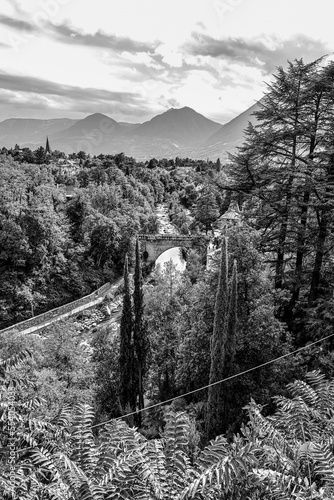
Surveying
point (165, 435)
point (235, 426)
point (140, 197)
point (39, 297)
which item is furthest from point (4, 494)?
point (140, 197)

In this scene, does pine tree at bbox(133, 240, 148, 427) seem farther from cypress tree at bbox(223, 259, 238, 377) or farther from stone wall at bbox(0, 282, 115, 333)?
stone wall at bbox(0, 282, 115, 333)

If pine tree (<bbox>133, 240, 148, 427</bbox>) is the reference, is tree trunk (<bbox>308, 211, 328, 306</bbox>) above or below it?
above

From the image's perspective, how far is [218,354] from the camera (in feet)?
37.1

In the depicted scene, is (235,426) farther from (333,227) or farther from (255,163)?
(255,163)

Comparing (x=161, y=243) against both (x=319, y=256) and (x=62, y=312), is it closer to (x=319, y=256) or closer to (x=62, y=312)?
(x=62, y=312)

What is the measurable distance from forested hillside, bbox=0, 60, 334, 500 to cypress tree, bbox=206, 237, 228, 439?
0.12ft

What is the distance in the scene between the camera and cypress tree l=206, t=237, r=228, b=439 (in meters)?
11.2

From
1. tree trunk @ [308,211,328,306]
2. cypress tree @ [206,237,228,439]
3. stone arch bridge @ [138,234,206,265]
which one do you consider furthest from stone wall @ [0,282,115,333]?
tree trunk @ [308,211,328,306]

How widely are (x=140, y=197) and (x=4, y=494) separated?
2215 inches

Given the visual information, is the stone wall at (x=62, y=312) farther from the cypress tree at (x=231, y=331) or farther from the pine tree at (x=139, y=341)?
the cypress tree at (x=231, y=331)

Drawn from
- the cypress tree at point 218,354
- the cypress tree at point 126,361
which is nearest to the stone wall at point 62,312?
the cypress tree at point 126,361

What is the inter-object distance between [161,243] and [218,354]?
3134 cm

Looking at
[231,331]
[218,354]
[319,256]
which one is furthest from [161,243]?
[231,331]

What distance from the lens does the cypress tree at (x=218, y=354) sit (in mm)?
11211
